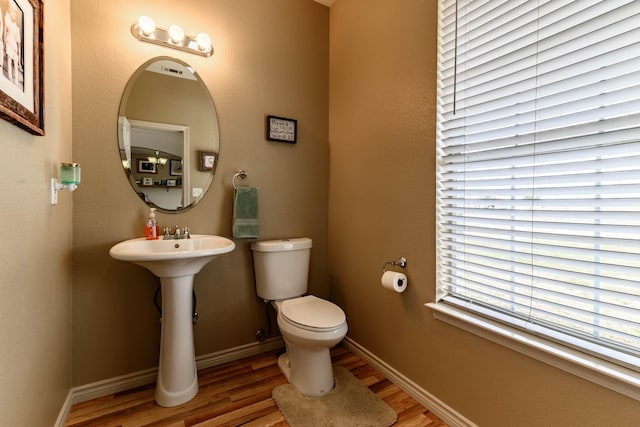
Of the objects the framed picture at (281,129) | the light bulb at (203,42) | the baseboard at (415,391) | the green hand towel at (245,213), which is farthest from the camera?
the framed picture at (281,129)

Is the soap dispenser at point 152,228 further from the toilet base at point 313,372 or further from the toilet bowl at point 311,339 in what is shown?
the toilet base at point 313,372

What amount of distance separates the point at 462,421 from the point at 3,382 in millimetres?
1790

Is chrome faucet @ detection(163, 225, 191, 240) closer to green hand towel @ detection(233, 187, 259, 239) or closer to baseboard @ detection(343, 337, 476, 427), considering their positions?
green hand towel @ detection(233, 187, 259, 239)

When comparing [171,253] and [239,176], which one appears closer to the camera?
[171,253]

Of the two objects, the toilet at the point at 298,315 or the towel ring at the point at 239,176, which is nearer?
the toilet at the point at 298,315

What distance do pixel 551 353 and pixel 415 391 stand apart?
32.0 inches

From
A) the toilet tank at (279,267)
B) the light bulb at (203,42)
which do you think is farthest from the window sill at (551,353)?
the light bulb at (203,42)

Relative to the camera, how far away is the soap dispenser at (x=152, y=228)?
5.57 ft

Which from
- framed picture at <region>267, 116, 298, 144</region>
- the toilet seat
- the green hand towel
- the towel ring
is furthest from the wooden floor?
framed picture at <region>267, 116, 298, 144</region>

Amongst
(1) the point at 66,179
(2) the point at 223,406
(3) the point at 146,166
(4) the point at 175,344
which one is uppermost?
(3) the point at 146,166

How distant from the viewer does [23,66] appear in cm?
103

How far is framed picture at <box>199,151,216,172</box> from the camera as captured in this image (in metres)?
1.91

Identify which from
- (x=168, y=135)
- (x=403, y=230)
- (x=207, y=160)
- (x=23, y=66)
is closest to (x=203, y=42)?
(x=168, y=135)

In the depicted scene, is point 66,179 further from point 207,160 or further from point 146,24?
point 146,24
